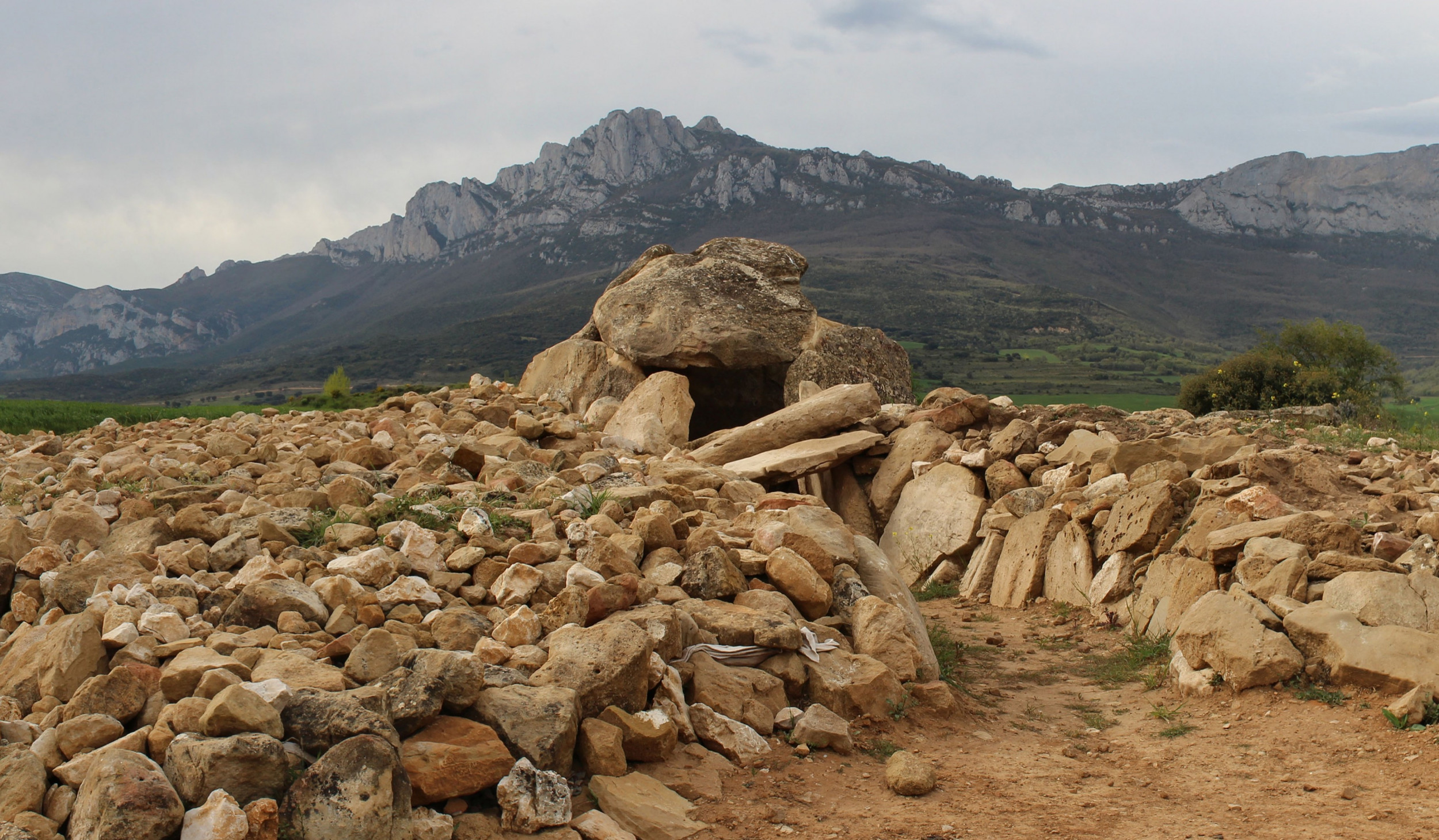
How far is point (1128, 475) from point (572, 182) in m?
185

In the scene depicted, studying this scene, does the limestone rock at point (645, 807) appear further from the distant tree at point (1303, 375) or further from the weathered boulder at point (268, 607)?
the distant tree at point (1303, 375)

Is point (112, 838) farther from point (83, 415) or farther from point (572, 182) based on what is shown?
point (572, 182)

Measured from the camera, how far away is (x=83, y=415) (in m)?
15.5

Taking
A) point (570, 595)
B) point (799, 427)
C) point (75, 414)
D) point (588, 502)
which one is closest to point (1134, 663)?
point (588, 502)

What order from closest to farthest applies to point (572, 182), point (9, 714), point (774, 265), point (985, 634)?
point (9, 714) < point (985, 634) < point (774, 265) < point (572, 182)

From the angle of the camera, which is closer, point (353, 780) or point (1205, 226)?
point (353, 780)

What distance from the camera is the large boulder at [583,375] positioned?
13617 millimetres

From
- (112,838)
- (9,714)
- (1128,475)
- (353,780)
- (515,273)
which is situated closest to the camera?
(112,838)

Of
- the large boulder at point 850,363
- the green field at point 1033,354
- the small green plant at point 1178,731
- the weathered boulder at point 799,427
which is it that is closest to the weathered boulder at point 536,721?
the small green plant at point 1178,731

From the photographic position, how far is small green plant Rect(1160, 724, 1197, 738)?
5086 mm

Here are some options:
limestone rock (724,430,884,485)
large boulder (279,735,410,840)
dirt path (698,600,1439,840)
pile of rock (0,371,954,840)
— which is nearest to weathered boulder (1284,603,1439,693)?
dirt path (698,600,1439,840)

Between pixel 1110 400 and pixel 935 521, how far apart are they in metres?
41.5

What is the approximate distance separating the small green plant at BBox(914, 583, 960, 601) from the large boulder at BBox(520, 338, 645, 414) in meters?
5.79

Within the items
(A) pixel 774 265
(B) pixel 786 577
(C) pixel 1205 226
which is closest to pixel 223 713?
(B) pixel 786 577
